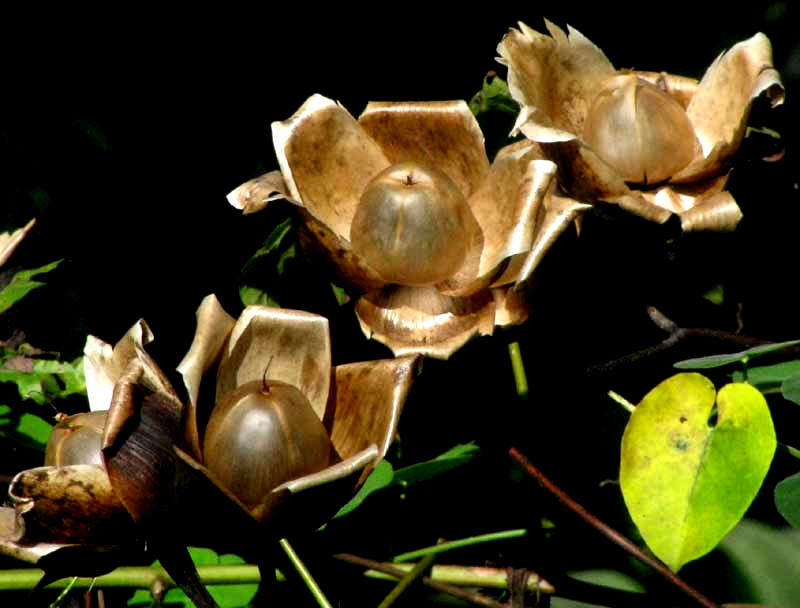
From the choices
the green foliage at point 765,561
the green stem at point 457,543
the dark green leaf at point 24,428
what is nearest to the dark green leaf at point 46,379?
the dark green leaf at point 24,428

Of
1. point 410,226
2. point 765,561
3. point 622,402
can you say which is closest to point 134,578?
point 410,226

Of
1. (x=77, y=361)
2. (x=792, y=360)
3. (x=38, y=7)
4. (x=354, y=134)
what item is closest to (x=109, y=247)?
(x=77, y=361)

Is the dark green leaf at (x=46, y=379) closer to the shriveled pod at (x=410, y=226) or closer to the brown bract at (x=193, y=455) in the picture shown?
the brown bract at (x=193, y=455)

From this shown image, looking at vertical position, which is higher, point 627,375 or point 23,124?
point 23,124

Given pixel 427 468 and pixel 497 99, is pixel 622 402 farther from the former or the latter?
pixel 497 99

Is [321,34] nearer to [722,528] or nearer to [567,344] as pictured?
[567,344]

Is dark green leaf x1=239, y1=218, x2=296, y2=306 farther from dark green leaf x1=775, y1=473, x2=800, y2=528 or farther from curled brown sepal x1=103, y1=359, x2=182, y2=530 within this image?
dark green leaf x1=775, y1=473, x2=800, y2=528

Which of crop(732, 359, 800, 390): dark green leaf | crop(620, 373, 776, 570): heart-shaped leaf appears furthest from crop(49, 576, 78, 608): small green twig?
crop(732, 359, 800, 390): dark green leaf
